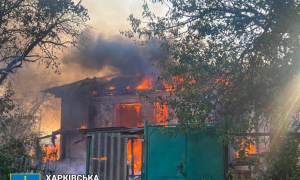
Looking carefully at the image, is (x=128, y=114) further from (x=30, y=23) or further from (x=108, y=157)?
(x=108, y=157)

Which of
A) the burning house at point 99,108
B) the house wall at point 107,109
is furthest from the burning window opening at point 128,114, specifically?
the house wall at point 107,109

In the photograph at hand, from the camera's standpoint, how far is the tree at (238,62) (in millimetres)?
6750

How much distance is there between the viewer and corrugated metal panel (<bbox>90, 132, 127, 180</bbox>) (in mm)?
9984

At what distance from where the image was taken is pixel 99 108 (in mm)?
21906

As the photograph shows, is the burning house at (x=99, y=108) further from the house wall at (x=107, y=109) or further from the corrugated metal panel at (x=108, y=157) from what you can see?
the corrugated metal panel at (x=108, y=157)

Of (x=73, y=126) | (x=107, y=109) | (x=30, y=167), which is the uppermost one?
(x=107, y=109)

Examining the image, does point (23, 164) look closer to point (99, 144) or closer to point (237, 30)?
point (99, 144)

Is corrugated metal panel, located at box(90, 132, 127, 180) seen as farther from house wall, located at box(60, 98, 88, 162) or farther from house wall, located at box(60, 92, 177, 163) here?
house wall, located at box(60, 98, 88, 162)

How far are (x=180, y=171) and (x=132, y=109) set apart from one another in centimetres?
1349

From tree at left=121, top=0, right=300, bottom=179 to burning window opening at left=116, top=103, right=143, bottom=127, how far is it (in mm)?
13066

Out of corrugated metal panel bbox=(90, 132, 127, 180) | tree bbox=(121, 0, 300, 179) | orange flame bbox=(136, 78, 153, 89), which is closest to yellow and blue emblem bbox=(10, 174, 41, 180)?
corrugated metal panel bbox=(90, 132, 127, 180)

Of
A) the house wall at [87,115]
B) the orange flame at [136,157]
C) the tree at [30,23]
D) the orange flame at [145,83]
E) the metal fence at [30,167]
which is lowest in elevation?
the orange flame at [136,157]

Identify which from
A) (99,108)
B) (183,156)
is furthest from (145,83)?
(183,156)

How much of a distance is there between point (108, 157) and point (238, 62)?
5.32m
